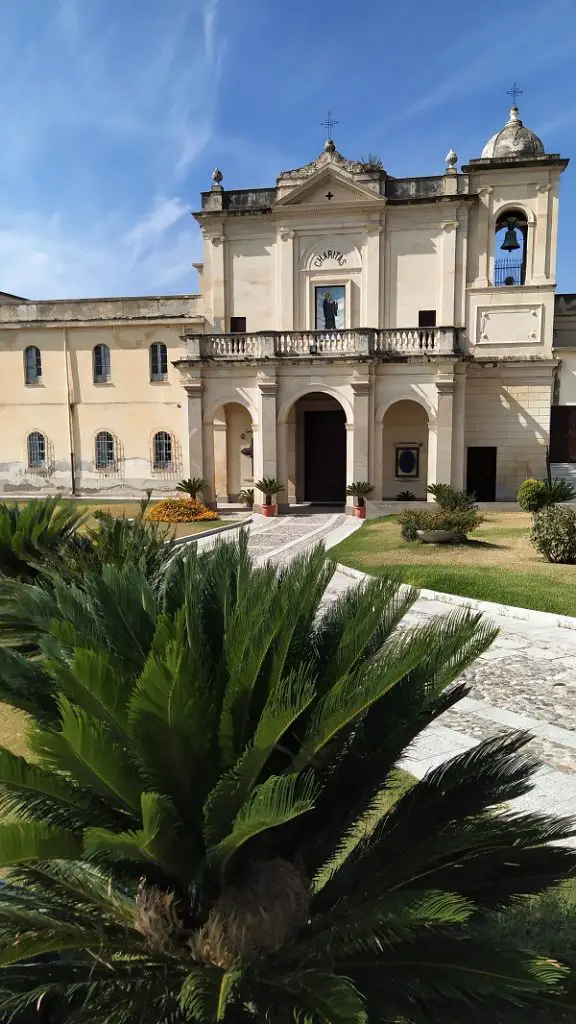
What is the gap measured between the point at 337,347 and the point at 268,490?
5.45 m

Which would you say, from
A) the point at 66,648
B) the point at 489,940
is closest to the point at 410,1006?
the point at 489,940

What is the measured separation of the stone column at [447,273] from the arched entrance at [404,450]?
11.2ft

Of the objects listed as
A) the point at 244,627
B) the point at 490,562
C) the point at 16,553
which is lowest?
the point at 490,562

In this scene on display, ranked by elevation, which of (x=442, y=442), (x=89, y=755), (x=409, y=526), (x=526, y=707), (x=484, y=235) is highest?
(x=484, y=235)

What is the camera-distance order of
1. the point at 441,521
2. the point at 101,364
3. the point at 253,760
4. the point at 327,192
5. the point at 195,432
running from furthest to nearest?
the point at 101,364
the point at 327,192
the point at 195,432
the point at 441,521
the point at 253,760

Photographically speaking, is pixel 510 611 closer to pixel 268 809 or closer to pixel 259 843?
pixel 259 843

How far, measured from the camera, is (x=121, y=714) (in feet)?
6.59

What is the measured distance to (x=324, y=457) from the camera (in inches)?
1053

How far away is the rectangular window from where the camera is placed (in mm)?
24530

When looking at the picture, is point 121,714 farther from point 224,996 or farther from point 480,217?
point 480,217

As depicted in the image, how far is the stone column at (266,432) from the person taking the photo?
22641 mm

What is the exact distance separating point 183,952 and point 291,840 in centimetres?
47

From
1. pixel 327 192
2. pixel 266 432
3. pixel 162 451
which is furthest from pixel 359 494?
pixel 327 192

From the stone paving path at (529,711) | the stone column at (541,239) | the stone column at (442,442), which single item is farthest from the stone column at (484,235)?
the stone paving path at (529,711)
